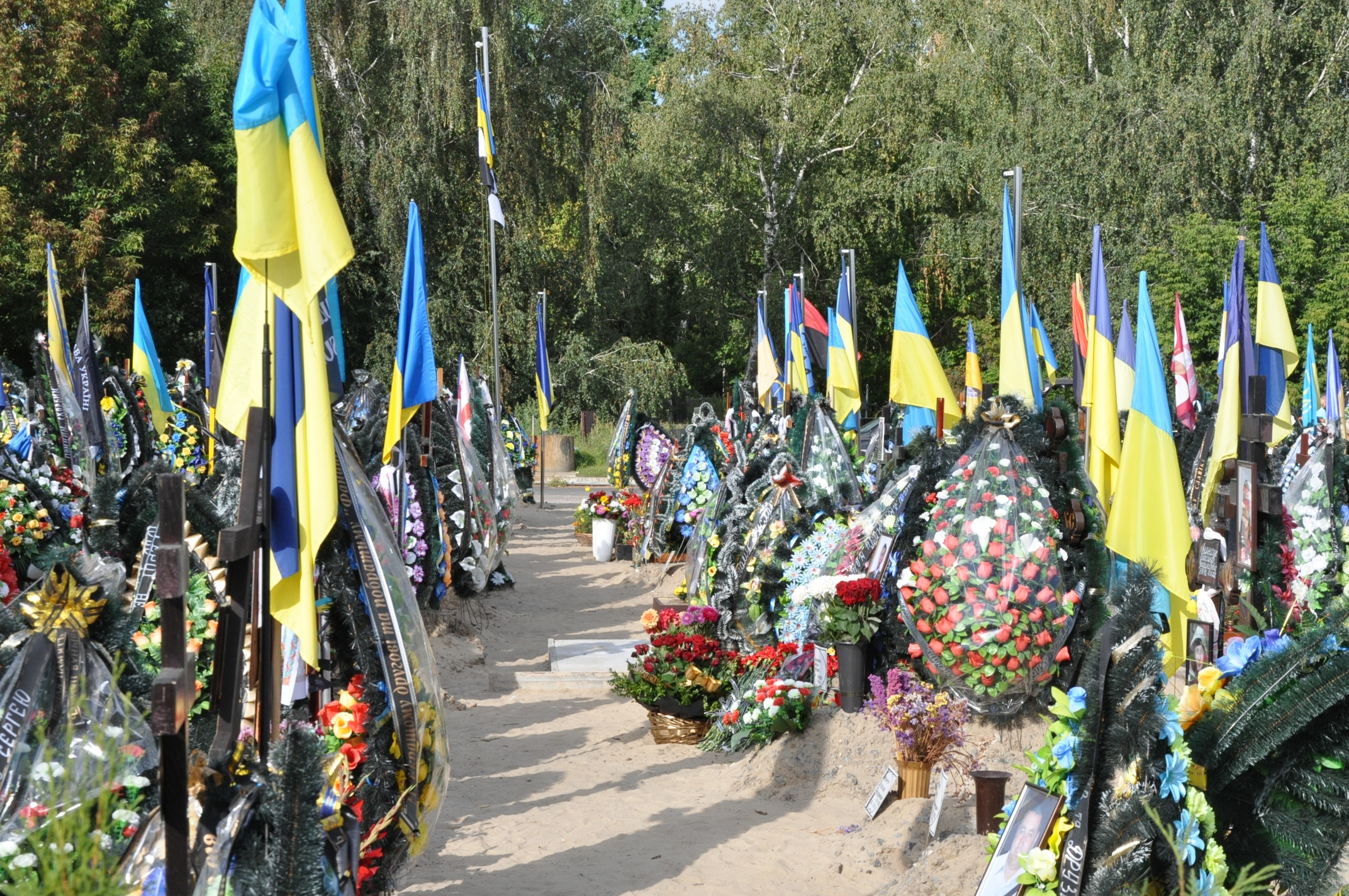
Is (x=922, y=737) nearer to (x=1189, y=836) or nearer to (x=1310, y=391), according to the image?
(x=1189, y=836)

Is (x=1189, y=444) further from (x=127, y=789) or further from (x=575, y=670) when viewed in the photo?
(x=127, y=789)

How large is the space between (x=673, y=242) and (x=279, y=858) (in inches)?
1238

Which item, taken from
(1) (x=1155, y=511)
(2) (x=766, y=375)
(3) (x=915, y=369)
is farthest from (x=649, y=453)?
(1) (x=1155, y=511)

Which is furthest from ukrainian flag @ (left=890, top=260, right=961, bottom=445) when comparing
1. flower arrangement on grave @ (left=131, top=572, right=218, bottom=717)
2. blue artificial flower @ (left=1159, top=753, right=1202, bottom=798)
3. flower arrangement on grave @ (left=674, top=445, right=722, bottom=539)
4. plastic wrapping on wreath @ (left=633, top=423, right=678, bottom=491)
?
plastic wrapping on wreath @ (left=633, top=423, right=678, bottom=491)

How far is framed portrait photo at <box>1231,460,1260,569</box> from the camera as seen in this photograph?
22.7 feet

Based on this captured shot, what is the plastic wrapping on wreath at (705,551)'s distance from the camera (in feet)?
31.8

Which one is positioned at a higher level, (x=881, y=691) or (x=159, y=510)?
(x=159, y=510)

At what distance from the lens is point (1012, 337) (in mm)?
8070

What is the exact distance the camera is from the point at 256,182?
3.66 m

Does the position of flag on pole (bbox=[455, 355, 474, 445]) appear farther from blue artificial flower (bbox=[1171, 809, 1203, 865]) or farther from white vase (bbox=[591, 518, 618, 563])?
blue artificial flower (bbox=[1171, 809, 1203, 865])

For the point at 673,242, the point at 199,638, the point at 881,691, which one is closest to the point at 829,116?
the point at 673,242

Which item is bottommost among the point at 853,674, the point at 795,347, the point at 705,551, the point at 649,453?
the point at 853,674

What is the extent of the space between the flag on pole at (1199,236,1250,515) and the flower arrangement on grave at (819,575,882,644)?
210cm

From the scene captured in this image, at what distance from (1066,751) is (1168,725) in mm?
263
